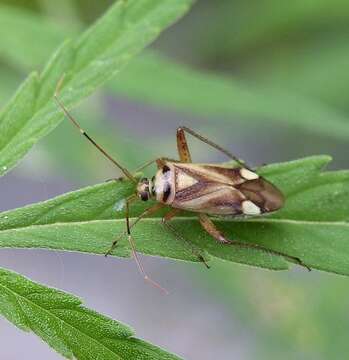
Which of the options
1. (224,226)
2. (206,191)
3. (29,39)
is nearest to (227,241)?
(224,226)

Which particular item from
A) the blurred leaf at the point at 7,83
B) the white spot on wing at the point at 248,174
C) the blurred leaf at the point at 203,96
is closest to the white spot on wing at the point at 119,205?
the white spot on wing at the point at 248,174

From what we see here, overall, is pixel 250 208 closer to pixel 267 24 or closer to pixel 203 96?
pixel 203 96

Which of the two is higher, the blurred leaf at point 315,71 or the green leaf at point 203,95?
the blurred leaf at point 315,71

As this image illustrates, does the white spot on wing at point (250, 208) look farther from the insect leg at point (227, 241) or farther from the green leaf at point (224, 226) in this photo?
the insect leg at point (227, 241)

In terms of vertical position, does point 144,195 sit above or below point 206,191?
below

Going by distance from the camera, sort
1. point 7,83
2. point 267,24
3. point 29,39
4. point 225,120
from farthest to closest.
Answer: point 267,24
point 225,120
point 7,83
point 29,39

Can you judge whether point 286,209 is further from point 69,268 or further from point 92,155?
point 69,268
